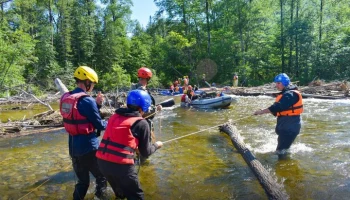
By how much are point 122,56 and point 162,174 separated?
122ft

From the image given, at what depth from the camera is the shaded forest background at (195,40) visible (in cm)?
2947

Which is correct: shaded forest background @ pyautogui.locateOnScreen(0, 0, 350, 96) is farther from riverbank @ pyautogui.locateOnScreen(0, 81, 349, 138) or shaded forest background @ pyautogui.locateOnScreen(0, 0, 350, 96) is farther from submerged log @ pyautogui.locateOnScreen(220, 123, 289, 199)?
submerged log @ pyautogui.locateOnScreen(220, 123, 289, 199)

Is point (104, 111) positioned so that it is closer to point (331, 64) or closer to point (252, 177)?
point (252, 177)

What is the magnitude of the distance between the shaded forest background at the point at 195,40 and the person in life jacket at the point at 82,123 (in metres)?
24.2

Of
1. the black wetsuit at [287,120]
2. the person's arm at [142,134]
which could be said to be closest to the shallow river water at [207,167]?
the black wetsuit at [287,120]

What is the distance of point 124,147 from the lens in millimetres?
3318

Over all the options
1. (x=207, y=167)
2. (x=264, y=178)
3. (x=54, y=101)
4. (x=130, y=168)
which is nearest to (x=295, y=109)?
(x=264, y=178)

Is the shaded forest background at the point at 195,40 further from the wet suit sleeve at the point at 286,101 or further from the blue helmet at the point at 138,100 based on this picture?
the blue helmet at the point at 138,100

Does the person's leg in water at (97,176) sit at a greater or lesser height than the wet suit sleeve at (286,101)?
lesser

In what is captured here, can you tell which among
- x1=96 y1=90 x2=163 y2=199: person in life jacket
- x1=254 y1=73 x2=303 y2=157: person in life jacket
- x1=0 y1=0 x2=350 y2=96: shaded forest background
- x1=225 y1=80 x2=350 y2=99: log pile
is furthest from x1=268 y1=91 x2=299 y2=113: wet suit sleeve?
x1=0 y1=0 x2=350 y2=96: shaded forest background

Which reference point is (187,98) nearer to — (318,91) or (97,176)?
(318,91)

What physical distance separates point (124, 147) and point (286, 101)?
4.09m

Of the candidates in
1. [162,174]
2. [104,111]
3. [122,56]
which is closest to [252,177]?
[162,174]

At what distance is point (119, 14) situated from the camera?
42844 millimetres
